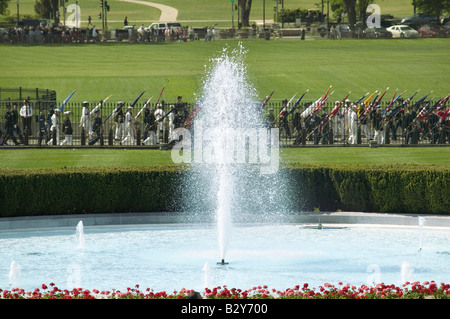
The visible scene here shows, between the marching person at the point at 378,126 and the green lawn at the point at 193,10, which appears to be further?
the green lawn at the point at 193,10

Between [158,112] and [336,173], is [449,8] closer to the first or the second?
[158,112]

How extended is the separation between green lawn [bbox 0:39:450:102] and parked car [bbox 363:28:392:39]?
79.8 inches

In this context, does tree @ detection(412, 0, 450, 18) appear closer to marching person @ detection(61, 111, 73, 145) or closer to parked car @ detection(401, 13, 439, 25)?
parked car @ detection(401, 13, 439, 25)

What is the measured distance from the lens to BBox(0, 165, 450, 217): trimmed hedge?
2159 centimetres

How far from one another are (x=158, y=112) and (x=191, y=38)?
144ft

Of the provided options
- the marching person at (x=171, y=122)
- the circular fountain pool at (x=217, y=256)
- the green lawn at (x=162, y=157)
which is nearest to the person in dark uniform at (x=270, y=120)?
the green lawn at (x=162, y=157)

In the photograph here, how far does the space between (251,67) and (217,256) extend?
43589mm

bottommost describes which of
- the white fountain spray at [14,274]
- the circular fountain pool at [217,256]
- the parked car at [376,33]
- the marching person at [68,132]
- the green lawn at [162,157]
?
the circular fountain pool at [217,256]

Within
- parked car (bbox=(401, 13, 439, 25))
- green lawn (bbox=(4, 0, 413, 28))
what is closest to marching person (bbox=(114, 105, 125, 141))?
parked car (bbox=(401, 13, 439, 25))

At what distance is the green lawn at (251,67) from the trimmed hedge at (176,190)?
88.7 ft

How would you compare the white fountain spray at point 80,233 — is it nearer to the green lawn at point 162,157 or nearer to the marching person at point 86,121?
the green lawn at point 162,157

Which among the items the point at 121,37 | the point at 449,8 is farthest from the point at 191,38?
the point at 449,8

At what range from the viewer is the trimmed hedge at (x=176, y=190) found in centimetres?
2159

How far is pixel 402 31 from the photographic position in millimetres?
78875
